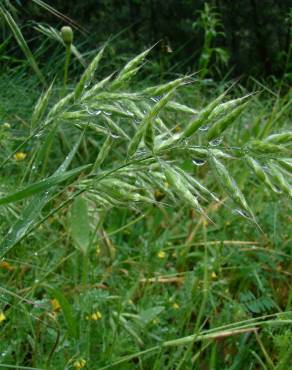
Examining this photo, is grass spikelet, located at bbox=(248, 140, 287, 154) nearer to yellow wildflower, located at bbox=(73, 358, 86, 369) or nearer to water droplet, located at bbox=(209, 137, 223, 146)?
water droplet, located at bbox=(209, 137, 223, 146)

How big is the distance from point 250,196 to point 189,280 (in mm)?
924

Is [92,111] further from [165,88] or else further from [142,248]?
[142,248]

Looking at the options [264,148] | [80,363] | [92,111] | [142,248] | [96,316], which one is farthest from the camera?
[142,248]

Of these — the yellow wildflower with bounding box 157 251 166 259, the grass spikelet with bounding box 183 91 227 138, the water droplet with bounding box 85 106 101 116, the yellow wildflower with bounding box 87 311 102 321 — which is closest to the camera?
the grass spikelet with bounding box 183 91 227 138

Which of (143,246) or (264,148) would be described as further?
(143,246)

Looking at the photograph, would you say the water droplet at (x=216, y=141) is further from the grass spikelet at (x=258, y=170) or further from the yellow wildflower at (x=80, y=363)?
the yellow wildflower at (x=80, y=363)

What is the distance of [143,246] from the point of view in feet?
6.27

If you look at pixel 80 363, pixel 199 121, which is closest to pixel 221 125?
pixel 199 121

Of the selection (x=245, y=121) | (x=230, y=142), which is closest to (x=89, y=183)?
(x=230, y=142)

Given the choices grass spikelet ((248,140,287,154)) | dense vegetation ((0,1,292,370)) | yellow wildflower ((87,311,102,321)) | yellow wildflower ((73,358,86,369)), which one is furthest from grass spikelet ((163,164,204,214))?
yellow wildflower ((87,311,102,321))

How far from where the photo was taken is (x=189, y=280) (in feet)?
5.44

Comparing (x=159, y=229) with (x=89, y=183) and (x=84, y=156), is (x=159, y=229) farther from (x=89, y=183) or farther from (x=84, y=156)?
(x=89, y=183)

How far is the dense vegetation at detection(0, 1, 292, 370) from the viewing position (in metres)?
→ 0.92

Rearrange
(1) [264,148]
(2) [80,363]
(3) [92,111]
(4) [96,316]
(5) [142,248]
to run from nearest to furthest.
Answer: (1) [264,148] < (3) [92,111] < (2) [80,363] < (4) [96,316] < (5) [142,248]
